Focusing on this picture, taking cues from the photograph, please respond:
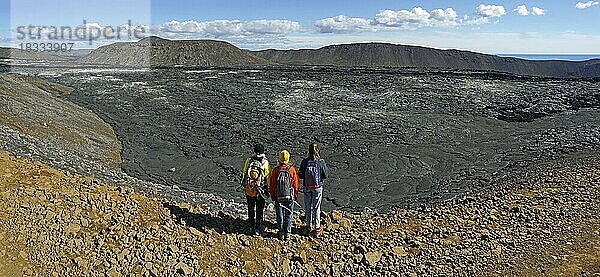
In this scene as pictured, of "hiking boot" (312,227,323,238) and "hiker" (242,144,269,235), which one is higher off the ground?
"hiker" (242,144,269,235)

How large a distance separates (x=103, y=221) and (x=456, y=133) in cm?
1935

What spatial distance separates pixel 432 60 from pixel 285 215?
4434 inches

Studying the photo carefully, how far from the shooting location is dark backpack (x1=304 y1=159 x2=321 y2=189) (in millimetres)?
7488

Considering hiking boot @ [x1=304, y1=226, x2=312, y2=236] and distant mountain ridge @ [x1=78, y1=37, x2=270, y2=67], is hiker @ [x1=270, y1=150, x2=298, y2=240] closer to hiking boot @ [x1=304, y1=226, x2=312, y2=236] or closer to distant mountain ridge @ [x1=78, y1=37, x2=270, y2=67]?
hiking boot @ [x1=304, y1=226, x2=312, y2=236]

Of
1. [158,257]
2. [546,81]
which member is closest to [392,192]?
[158,257]

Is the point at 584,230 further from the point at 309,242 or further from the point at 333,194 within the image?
the point at 333,194

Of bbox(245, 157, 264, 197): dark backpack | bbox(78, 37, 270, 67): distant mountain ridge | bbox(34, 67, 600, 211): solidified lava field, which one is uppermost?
bbox(78, 37, 270, 67): distant mountain ridge

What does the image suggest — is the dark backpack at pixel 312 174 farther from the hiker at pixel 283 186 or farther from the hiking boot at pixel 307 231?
the hiking boot at pixel 307 231

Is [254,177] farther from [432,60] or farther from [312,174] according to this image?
[432,60]

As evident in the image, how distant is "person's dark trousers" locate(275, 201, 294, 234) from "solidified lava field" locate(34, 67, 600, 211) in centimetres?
628

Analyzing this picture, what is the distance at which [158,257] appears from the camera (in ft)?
22.1

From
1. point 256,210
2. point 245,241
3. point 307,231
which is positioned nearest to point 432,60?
point 307,231

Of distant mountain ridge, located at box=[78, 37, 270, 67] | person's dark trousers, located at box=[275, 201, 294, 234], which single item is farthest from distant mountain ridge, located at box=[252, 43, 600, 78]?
person's dark trousers, located at box=[275, 201, 294, 234]

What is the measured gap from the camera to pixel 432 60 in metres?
114
